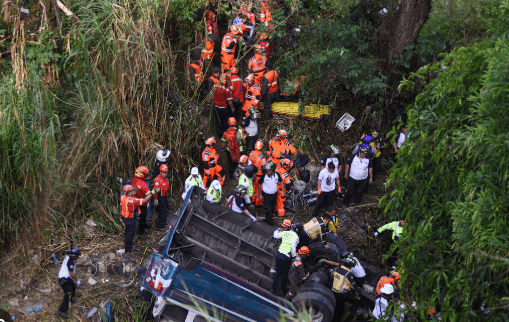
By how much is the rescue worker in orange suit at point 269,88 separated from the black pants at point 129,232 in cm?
490

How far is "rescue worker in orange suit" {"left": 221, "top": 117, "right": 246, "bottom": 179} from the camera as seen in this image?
32.6ft

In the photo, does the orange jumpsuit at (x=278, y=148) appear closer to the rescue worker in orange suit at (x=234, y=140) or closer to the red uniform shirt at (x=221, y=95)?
the rescue worker in orange suit at (x=234, y=140)

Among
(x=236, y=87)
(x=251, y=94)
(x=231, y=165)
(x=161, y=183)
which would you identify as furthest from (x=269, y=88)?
(x=161, y=183)

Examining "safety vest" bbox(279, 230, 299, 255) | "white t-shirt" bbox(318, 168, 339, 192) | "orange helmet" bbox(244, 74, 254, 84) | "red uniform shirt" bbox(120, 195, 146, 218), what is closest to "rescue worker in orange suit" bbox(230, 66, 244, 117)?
"orange helmet" bbox(244, 74, 254, 84)

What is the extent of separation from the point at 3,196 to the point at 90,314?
2.77 meters

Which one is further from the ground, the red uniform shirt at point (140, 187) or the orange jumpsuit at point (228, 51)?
the orange jumpsuit at point (228, 51)

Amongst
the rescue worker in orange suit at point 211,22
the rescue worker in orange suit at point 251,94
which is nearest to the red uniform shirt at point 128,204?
the rescue worker in orange suit at point 251,94

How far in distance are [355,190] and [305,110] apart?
8.91ft

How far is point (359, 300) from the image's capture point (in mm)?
7289

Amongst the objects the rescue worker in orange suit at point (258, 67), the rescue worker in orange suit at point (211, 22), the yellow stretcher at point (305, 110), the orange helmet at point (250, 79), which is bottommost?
the yellow stretcher at point (305, 110)

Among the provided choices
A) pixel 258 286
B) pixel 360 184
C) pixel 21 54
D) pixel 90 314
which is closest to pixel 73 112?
pixel 21 54

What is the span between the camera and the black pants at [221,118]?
10781 millimetres

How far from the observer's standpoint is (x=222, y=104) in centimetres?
1063

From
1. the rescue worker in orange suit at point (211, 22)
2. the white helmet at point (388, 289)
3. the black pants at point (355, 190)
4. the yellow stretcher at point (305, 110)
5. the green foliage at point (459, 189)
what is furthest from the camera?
the rescue worker in orange suit at point (211, 22)
